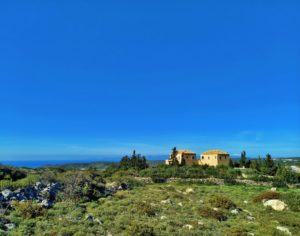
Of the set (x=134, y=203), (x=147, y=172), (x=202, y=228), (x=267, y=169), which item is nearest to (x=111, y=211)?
(x=134, y=203)

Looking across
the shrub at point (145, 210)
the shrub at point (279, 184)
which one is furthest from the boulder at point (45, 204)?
the shrub at point (279, 184)

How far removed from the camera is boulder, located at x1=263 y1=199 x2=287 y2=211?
23.1 m

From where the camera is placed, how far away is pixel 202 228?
16.0m

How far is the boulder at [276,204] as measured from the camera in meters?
23.1

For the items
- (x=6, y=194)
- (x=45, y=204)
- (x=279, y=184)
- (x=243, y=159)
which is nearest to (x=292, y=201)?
(x=279, y=184)

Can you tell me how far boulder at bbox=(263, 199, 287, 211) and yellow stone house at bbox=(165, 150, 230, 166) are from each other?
1723 inches

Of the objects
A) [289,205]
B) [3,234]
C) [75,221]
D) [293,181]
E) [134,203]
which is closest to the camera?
→ [3,234]

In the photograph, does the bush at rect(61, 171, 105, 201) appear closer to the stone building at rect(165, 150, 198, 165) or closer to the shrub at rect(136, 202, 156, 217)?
the shrub at rect(136, 202, 156, 217)

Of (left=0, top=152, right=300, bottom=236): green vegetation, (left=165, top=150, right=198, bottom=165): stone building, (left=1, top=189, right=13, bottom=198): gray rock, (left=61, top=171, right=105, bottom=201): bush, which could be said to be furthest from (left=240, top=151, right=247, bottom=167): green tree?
(left=1, top=189, right=13, bottom=198): gray rock

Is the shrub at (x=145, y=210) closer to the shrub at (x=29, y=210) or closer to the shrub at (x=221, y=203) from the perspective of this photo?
the shrub at (x=221, y=203)

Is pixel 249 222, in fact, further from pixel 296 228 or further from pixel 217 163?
pixel 217 163

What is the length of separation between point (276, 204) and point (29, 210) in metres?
18.5

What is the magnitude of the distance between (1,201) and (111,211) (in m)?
6.53

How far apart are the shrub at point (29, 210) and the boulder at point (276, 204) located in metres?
17.4
